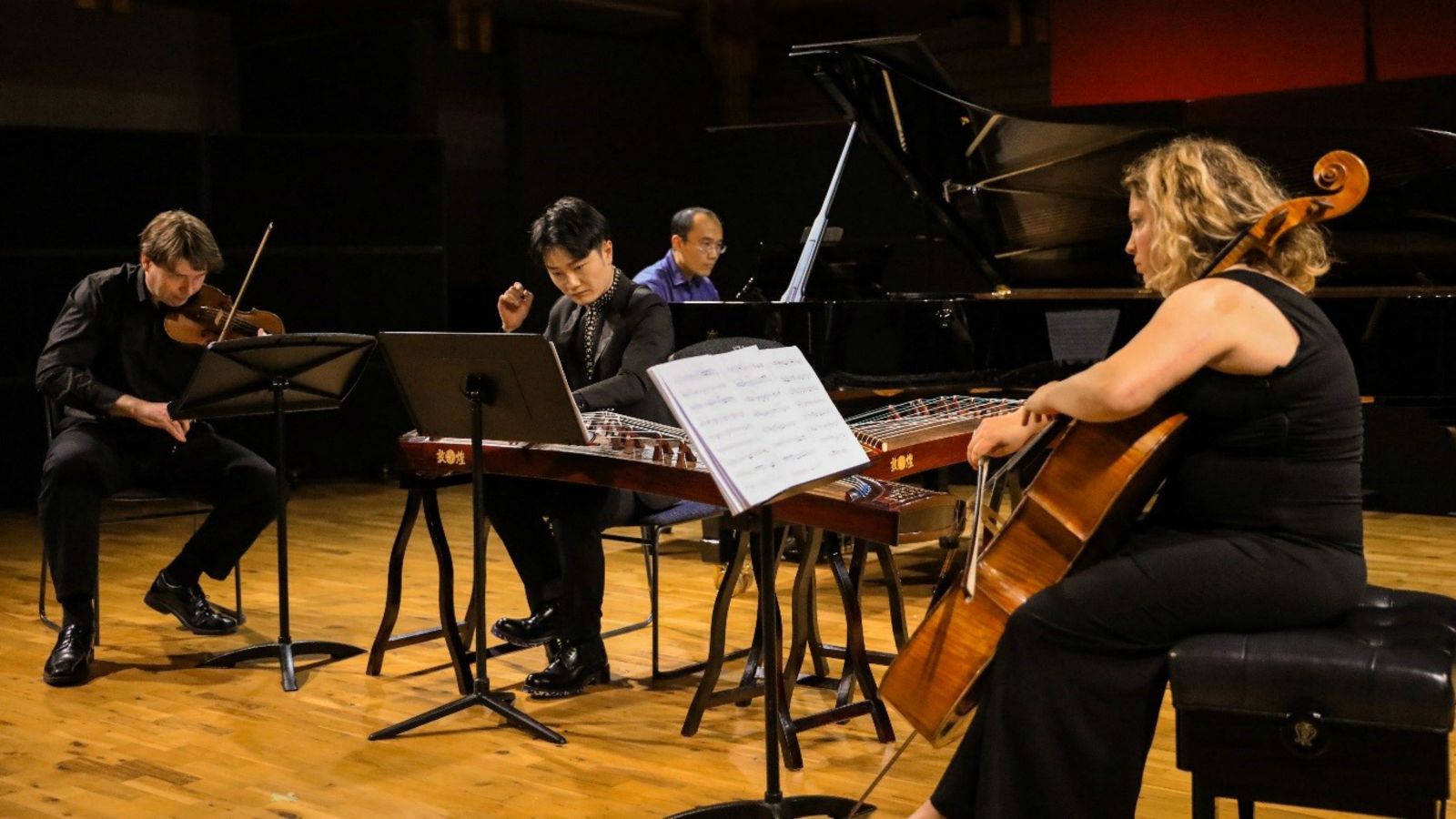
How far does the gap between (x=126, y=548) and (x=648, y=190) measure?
13.7 ft

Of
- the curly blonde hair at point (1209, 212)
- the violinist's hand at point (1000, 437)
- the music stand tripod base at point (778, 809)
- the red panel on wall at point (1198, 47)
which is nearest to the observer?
the curly blonde hair at point (1209, 212)

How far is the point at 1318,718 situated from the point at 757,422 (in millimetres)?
933

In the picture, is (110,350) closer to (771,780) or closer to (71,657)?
(71,657)

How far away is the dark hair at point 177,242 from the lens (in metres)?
4.21

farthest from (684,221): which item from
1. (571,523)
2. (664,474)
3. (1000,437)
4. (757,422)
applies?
(757,422)

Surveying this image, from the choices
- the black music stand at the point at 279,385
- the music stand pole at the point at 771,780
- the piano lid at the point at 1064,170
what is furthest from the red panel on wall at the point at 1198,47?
the music stand pole at the point at 771,780

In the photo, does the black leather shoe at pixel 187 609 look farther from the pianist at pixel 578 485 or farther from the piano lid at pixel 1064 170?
the piano lid at pixel 1064 170

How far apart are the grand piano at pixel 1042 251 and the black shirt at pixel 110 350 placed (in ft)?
5.89

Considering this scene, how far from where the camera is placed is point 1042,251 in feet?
18.1

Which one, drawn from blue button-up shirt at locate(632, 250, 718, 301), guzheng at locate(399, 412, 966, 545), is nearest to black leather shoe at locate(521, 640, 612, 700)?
Answer: guzheng at locate(399, 412, 966, 545)

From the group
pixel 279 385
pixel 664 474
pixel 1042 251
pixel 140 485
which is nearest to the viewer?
pixel 664 474

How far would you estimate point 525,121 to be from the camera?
8.55 m

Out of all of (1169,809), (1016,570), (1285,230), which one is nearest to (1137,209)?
(1285,230)

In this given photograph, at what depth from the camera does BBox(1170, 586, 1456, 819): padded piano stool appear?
85.7 inches
